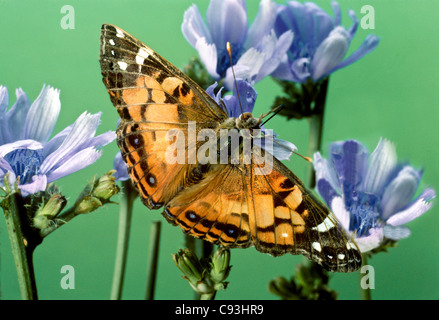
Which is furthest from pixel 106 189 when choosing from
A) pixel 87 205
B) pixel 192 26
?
pixel 192 26

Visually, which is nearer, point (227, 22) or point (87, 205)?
point (87, 205)

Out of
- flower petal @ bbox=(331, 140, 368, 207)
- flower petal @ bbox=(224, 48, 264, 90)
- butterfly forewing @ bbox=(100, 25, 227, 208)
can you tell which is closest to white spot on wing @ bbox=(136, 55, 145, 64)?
butterfly forewing @ bbox=(100, 25, 227, 208)

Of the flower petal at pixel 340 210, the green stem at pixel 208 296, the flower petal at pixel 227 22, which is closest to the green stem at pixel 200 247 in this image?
the green stem at pixel 208 296

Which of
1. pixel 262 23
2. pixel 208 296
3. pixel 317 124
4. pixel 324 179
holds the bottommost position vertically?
pixel 208 296

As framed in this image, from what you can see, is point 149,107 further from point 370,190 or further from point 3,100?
point 370,190

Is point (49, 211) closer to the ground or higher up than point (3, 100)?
closer to the ground

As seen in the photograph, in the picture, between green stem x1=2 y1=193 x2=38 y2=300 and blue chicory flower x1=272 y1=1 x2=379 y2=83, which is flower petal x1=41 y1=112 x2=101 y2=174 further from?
blue chicory flower x1=272 y1=1 x2=379 y2=83

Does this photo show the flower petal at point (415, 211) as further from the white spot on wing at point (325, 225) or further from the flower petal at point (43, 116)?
the flower petal at point (43, 116)
